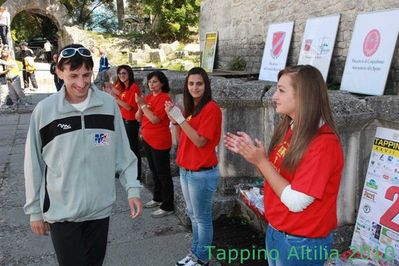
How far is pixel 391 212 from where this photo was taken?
298 centimetres

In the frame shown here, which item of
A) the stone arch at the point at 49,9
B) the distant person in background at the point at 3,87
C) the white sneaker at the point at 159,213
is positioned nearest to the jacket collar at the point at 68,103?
the white sneaker at the point at 159,213

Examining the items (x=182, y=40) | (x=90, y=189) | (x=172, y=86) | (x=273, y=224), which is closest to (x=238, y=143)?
(x=273, y=224)

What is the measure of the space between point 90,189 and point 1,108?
11.8 metres

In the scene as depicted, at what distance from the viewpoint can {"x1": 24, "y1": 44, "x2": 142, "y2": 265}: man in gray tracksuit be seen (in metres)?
2.33

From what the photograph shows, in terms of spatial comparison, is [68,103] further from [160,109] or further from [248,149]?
[160,109]

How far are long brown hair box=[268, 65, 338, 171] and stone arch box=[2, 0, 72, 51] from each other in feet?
89.2

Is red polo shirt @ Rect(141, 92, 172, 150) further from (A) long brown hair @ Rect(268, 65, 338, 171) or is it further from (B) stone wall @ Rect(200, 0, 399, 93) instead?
(B) stone wall @ Rect(200, 0, 399, 93)

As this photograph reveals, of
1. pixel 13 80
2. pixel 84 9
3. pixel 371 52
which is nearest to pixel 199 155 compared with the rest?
pixel 371 52

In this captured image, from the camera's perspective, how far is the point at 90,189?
2377 millimetres

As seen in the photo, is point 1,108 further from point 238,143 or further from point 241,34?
point 238,143

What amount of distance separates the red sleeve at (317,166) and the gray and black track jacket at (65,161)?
1.18 meters

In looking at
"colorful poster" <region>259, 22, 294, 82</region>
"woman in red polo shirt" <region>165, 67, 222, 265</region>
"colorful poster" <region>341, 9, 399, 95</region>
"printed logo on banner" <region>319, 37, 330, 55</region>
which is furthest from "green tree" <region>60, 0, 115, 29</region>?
"woman in red polo shirt" <region>165, 67, 222, 265</region>

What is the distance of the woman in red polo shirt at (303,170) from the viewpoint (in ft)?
6.26

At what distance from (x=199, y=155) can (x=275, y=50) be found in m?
6.09
